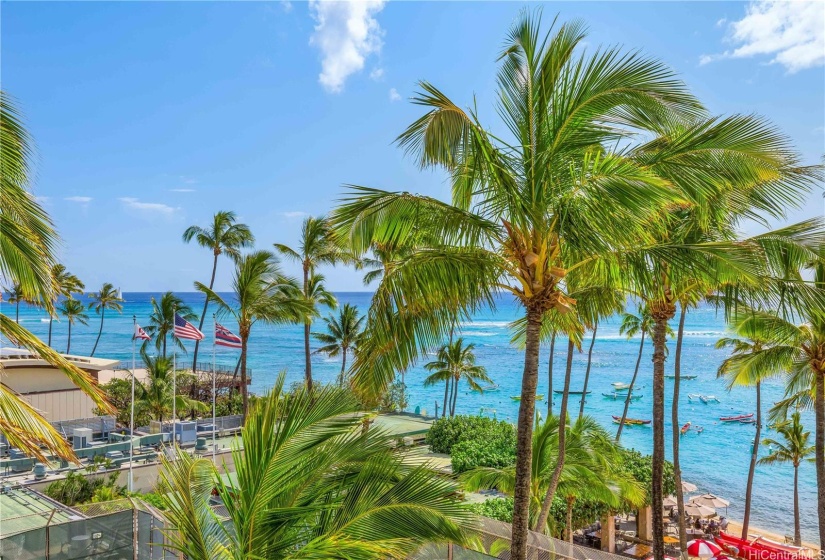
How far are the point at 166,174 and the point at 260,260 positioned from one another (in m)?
129

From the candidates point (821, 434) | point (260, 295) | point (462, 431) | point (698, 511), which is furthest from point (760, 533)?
point (260, 295)

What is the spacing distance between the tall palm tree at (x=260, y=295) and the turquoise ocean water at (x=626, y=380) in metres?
7.34

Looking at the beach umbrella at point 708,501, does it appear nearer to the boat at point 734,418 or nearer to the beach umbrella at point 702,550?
the beach umbrella at point 702,550

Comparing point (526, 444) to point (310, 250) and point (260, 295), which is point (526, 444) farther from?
point (310, 250)

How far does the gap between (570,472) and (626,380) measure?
74051 millimetres

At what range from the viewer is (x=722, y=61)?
19672 millimetres

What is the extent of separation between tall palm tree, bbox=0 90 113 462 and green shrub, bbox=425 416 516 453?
61.4 feet

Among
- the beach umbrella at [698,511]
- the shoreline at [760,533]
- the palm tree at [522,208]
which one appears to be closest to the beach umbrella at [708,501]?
the beach umbrella at [698,511]

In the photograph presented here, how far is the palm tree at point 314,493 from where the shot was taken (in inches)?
177

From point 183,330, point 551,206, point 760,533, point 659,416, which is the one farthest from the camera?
point 760,533

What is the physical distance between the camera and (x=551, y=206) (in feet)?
19.7

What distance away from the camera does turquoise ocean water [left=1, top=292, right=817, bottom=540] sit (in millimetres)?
38000

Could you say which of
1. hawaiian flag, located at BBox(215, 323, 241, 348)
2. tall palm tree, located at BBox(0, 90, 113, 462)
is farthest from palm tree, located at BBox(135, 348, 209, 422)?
tall palm tree, located at BBox(0, 90, 113, 462)

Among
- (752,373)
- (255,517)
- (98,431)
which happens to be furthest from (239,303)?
(255,517)
